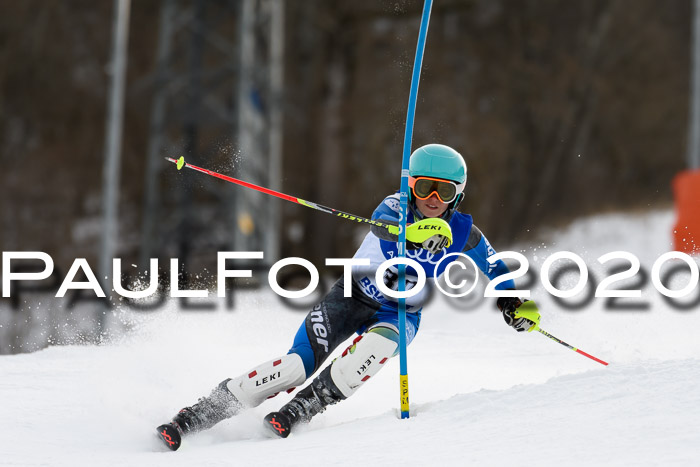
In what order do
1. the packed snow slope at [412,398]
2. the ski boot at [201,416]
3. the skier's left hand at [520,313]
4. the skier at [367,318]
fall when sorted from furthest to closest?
the skier's left hand at [520,313]
the skier at [367,318]
the ski boot at [201,416]
the packed snow slope at [412,398]

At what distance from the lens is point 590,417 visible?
11.5ft

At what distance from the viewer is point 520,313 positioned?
14.7 feet

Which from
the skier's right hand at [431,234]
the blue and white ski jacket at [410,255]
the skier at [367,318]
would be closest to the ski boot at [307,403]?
the skier at [367,318]

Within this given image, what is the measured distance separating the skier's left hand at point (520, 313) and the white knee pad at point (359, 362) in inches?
26.4

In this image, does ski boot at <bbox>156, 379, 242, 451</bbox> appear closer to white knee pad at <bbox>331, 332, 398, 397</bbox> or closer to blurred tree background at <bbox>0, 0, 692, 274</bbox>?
white knee pad at <bbox>331, 332, 398, 397</bbox>

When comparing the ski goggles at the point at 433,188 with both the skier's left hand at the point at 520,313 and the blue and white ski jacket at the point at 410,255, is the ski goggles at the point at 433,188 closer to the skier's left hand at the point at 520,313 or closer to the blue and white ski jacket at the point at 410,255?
the blue and white ski jacket at the point at 410,255

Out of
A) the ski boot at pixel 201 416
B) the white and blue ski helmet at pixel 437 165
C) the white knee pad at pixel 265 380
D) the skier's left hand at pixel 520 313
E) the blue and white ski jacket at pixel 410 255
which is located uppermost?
the white and blue ski helmet at pixel 437 165

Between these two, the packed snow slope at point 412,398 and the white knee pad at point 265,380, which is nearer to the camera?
the packed snow slope at point 412,398

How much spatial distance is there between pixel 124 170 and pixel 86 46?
3.10 m

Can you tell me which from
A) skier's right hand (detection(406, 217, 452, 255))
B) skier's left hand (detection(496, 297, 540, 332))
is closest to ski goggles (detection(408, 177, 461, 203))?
skier's right hand (detection(406, 217, 452, 255))

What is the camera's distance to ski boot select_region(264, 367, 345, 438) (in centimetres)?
399

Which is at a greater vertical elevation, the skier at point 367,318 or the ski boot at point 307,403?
the skier at point 367,318

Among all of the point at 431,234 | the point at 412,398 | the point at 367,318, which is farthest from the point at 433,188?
the point at 412,398

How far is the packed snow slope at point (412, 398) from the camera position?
335cm
